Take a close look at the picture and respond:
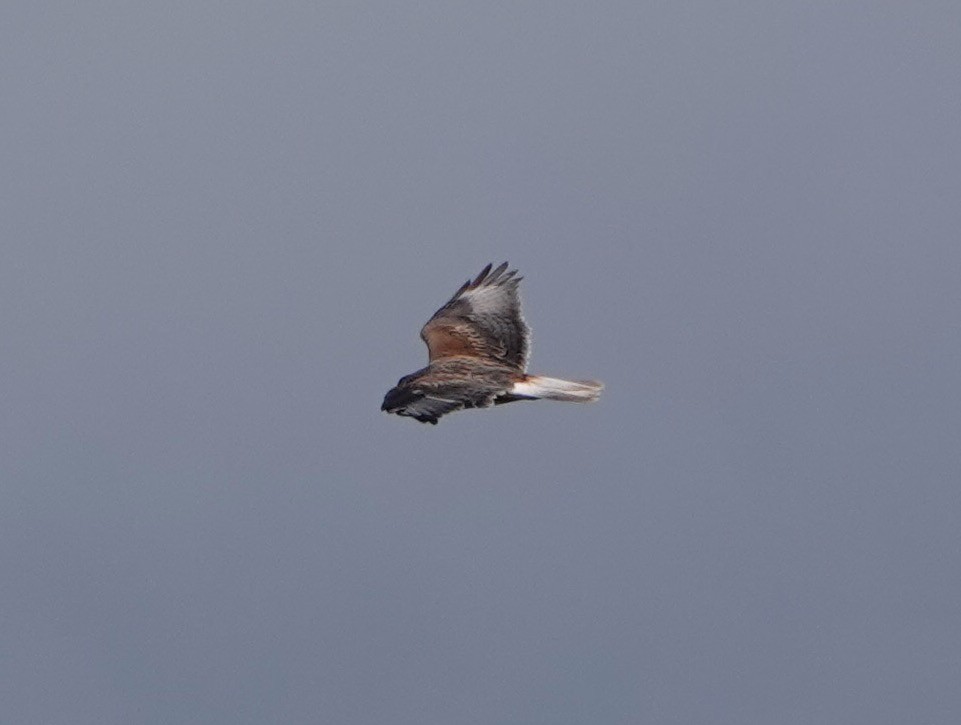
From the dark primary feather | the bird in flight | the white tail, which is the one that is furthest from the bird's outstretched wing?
the white tail

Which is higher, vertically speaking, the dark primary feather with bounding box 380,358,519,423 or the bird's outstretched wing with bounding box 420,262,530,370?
the bird's outstretched wing with bounding box 420,262,530,370

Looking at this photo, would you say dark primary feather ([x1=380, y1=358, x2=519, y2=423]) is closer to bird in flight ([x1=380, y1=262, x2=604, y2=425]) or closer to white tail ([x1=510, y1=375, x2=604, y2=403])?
bird in flight ([x1=380, y1=262, x2=604, y2=425])

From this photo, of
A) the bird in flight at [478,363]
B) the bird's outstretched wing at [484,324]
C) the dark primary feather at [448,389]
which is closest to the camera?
the dark primary feather at [448,389]

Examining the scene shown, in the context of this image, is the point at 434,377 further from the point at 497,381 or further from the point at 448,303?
the point at 448,303

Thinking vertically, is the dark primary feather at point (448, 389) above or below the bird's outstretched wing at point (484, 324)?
below

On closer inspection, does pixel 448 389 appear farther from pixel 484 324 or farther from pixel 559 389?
pixel 484 324

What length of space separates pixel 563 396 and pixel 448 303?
5.38 m

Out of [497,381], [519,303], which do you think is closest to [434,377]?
[497,381]

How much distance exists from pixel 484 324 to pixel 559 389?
3.73 metres

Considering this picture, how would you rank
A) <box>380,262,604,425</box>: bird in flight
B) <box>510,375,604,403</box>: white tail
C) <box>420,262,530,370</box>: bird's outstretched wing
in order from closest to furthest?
<box>380,262,604,425</box>: bird in flight < <box>510,375,604,403</box>: white tail < <box>420,262,530,370</box>: bird's outstretched wing

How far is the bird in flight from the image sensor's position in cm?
3359

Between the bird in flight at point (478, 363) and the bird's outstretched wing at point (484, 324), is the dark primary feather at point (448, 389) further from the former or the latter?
the bird's outstretched wing at point (484, 324)

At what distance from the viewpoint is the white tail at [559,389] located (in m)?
35.0

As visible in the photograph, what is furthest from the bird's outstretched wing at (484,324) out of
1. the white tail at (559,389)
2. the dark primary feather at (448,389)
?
the white tail at (559,389)
